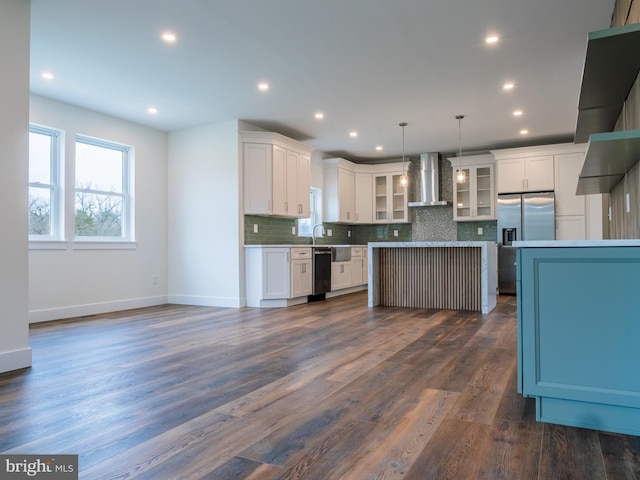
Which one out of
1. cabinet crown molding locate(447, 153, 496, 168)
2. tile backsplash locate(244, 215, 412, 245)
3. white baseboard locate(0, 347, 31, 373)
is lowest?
white baseboard locate(0, 347, 31, 373)

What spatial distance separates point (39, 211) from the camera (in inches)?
202

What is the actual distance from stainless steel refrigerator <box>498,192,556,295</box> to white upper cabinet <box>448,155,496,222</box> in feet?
1.39

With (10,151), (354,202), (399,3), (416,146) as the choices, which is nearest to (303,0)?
(399,3)

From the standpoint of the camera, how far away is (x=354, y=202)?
8883mm

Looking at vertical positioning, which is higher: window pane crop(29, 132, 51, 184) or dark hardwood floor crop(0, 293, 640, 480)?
window pane crop(29, 132, 51, 184)

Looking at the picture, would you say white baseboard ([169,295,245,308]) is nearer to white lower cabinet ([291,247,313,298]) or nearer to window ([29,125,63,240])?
white lower cabinet ([291,247,313,298])

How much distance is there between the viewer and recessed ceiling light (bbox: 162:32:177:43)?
3.71 metres

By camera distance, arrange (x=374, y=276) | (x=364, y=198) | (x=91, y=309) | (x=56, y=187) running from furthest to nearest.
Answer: (x=364, y=198), (x=374, y=276), (x=91, y=309), (x=56, y=187)

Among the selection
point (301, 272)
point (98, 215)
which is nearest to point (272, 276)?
point (301, 272)

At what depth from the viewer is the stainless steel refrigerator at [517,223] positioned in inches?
278

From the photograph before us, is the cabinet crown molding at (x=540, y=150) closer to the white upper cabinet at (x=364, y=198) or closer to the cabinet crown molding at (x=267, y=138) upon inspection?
the white upper cabinet at (x=364, y=198)

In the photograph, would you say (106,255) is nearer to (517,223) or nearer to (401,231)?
(401,231)

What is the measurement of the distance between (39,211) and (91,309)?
4.47ft

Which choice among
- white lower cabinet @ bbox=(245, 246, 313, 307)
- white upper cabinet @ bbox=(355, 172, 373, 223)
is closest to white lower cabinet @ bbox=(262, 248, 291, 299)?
white lower cabinet @ bbox=(245, 246, 313, 307)
